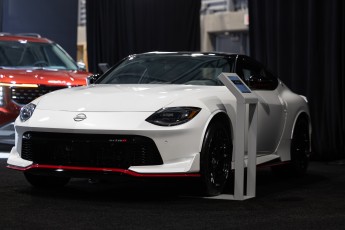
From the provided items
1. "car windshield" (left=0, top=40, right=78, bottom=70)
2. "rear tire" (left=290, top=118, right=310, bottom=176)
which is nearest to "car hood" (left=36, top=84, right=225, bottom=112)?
"rear tire" (left=290, top=118, right=310, bottom=176)

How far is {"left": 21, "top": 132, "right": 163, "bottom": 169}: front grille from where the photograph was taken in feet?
20.6

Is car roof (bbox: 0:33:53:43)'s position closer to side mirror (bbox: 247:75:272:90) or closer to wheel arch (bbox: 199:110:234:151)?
side mirror (bbox: 247:75:272:90)

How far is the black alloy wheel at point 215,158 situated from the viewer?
6.45m

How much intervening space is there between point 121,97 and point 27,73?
4.73 metres

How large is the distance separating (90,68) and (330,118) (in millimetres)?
6008

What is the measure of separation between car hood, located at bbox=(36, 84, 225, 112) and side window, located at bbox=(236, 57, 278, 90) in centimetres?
57

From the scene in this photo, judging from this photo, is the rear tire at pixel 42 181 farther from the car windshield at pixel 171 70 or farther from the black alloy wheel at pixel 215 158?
the black alloy wheel at pixel 215 158

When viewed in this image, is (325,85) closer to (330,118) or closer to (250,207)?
(330,118)

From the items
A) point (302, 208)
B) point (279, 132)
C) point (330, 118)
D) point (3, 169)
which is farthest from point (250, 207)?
point (330, 118)

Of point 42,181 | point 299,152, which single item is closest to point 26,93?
point 42,181

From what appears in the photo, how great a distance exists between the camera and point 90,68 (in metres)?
15.7

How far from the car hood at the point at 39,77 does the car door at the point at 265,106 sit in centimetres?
342

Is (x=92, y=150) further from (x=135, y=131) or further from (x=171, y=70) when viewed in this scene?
(x=171, y=70)

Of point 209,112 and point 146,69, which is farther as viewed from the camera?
point 146,69
